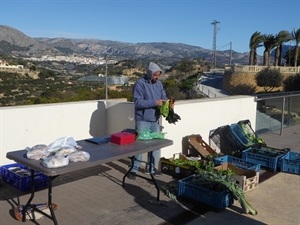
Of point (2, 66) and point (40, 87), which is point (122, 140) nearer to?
point (40, 87)

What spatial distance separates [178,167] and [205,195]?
107cm

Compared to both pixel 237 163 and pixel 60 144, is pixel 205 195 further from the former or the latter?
pixel 60 144

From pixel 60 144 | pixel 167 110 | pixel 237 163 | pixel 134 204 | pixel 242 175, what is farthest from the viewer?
pixel 237 163

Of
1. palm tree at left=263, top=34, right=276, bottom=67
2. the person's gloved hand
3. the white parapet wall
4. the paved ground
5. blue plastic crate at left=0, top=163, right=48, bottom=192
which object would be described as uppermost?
palm tree at left=263, top=34, right=276, bottom=67

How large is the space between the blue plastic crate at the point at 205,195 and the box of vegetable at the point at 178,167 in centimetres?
60

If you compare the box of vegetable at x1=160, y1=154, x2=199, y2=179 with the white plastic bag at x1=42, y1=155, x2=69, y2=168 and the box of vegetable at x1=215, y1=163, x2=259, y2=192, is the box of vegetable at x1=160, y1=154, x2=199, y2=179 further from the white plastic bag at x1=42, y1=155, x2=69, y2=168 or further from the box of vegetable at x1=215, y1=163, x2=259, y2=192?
the white plastic bag at x1=42, y1=155, x2=69, y2=168

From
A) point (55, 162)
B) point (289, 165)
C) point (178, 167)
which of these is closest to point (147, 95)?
point (178, 167)

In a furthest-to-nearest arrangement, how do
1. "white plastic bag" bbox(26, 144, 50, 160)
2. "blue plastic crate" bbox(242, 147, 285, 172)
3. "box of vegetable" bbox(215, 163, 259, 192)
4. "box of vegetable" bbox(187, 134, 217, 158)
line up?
"box of vegetable" bbox(187, 134, 217, 158), "blue plastic crate" bbox(242, 147, 285, 172), "box of vegetable" bbox(215, 163, 259, 192), "white plastic bag" bbox(26, 144, 50, 160)

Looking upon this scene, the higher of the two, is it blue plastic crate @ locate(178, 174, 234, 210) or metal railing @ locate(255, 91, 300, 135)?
metal railing @ locate(255, 91, 300, 135)

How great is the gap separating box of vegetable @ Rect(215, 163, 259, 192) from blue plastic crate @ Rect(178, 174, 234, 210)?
0.52 metres

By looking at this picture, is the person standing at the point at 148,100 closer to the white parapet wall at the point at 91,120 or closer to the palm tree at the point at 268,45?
the white parapet wall at the point at 91,120

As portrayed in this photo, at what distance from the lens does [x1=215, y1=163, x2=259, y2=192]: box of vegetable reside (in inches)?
192

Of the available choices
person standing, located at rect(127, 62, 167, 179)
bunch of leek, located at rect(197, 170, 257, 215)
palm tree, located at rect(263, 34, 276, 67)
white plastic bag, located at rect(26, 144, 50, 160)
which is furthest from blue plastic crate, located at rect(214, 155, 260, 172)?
palm tree, located at rect(263, 34, 276, 67)

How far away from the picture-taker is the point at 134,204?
4.34 meters
